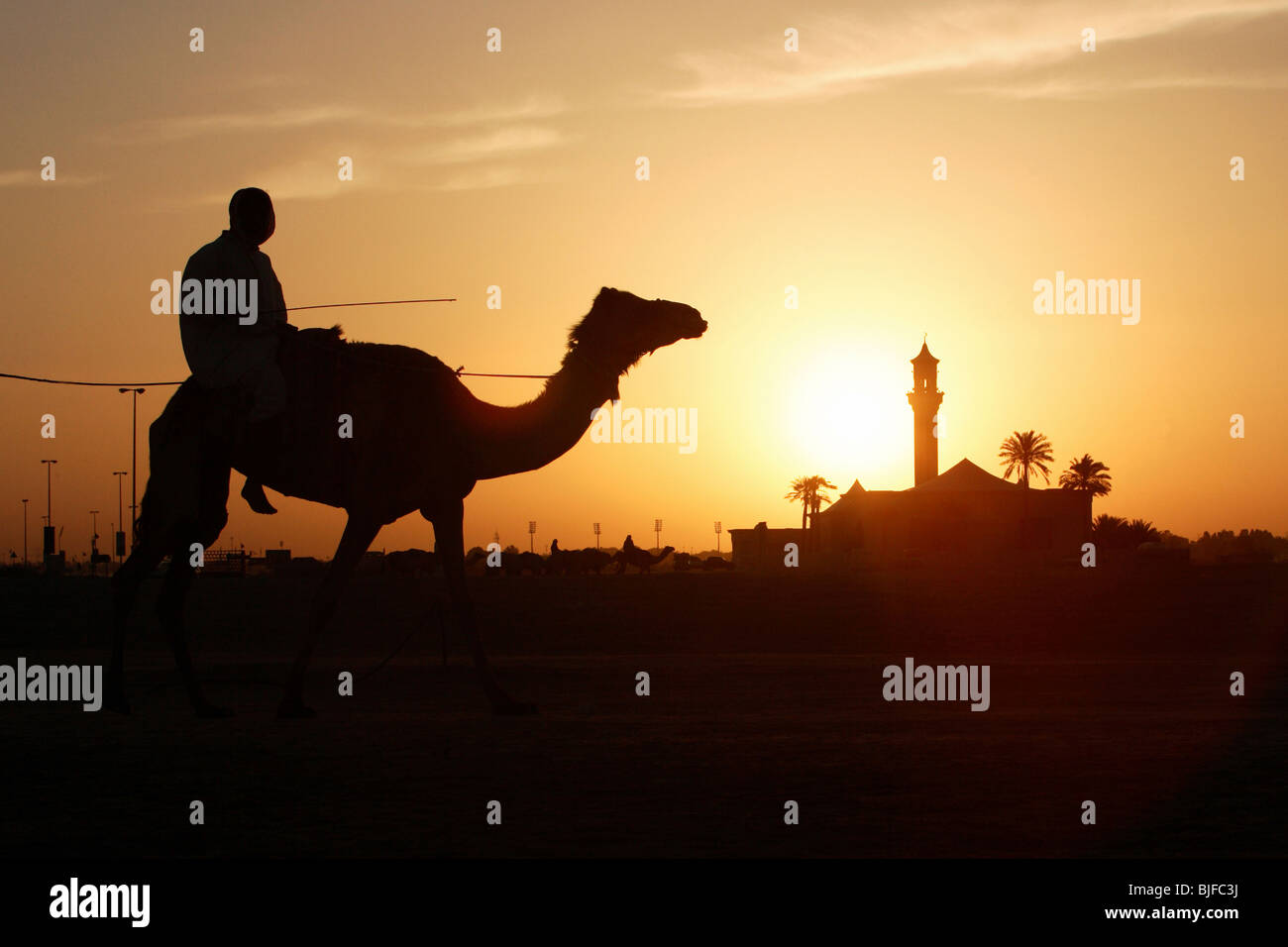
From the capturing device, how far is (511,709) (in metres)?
11.7

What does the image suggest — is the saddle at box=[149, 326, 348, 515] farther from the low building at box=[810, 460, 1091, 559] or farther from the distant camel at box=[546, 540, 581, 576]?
the low building at box=[810, 460, 1091, 559]

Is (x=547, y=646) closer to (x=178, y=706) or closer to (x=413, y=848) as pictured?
(x=178, y=706)

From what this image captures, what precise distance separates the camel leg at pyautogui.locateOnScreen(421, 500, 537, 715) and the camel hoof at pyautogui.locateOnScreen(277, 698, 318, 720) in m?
1.36

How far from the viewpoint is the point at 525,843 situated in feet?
21.7

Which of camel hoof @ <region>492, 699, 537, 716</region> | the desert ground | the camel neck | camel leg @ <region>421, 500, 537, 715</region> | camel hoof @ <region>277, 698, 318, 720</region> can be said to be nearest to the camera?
the desert ground

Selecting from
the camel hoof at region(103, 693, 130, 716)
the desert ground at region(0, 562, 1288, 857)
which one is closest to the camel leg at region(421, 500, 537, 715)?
the desert ground at region(0, 562, 1288, 857)

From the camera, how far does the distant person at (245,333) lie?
11.6 meters

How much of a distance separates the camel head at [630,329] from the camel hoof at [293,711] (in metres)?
3.59

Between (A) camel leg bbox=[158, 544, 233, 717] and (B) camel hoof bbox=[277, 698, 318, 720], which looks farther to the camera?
(A) camel leg bbox=[158, 544, 233, 717]

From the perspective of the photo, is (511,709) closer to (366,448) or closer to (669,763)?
(366,448)

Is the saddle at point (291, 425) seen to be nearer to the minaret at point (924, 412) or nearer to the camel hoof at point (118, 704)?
the camel hoof at point (118, 704)

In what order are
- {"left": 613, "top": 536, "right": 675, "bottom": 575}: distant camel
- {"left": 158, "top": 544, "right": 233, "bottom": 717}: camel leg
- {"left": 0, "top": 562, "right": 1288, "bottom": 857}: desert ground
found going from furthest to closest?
{"left": 613, "top": 536, "right": 675, "bottom": 575}: distant camel, {"left": 158, "top": 544, "right": 233, "bottom": 717}: camel leg, {"left": 0, "top": 562, "right": 1288, "bottom": 857}: desert ground

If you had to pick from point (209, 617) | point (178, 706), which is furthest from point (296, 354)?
point (209, 617)

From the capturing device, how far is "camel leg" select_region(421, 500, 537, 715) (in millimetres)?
11859
